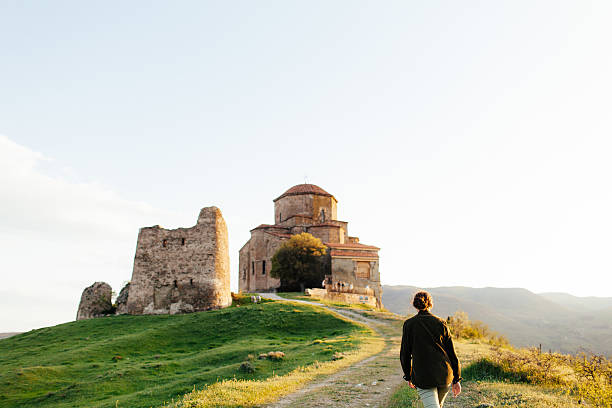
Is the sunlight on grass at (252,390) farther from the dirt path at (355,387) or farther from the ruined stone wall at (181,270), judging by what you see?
the ruined stone wall at (181,270)

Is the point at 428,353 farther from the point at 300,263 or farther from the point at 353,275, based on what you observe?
the point at 353,275

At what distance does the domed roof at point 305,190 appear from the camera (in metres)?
51.0

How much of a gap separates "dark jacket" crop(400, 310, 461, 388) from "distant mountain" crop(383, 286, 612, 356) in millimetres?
17243

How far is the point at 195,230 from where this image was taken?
97.5 ft

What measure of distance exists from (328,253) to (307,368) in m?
30.5

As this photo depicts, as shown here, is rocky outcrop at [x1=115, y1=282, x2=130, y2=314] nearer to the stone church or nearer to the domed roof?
the stone church

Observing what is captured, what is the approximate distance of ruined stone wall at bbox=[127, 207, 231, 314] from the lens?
2842cm

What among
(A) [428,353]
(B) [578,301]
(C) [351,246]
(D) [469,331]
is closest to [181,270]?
(D) [469,331]

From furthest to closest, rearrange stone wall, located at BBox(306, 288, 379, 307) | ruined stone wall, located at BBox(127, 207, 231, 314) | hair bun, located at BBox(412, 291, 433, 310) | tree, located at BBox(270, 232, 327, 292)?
tree, located at BBox(270, 232, 327, 292), stone wall, located at BBox(306, 288, 379, 307), ruined stone wall, located at BBox(127, 207, 231, 314), hair bun, located at BBox(412, 291, 433, 310)

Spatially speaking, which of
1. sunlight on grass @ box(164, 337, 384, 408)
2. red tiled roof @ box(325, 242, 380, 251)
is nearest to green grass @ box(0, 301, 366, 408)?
sunlight on grass @ box(164, 337, 384, 408)

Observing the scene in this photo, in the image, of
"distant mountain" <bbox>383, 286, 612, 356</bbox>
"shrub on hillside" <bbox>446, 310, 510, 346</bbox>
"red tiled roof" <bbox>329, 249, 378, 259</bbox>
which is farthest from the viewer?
"distant mountain" <bbox>383, 286, 612, 356</bbox>

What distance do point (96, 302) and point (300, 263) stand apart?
17.7 metres

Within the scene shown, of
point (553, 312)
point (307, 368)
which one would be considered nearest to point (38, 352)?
point (307, 368)

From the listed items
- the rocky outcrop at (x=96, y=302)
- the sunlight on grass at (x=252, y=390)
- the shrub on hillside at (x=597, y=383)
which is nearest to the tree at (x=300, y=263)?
the rocky outcrop at (x=96, y=302)
